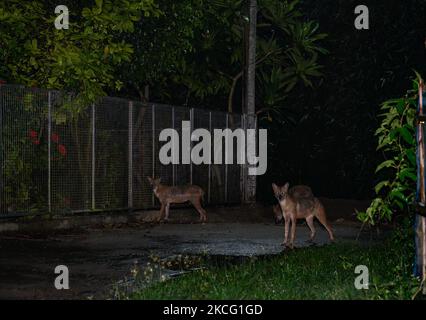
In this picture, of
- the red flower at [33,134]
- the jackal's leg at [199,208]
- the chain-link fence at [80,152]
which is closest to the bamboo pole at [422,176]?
the chain-link fence at [80,152]

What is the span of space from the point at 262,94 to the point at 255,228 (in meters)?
7.22

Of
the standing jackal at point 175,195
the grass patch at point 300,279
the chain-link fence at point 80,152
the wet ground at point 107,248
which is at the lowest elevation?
the wet ground at point 107,248

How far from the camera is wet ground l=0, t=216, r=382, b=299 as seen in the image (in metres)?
9.52

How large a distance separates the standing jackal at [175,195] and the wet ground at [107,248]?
33.1 inches

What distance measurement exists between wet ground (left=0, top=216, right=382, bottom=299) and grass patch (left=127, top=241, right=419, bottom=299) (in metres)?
0.93

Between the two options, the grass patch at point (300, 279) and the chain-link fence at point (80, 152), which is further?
the chain-link fence at point (80, 152)

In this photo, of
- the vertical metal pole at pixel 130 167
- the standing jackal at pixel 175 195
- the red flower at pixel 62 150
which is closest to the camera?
the red flower at pixel 62 150

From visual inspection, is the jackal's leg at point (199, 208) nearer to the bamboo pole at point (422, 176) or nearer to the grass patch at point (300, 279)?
the grass patch at point (300, 279)

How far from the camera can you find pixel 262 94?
23.5m

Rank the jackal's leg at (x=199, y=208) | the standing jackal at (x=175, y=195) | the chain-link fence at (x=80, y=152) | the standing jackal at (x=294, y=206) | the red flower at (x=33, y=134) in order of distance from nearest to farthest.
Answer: the standing jackal at (x=294, y=206)
the chain-link fence at (x=80, y=152)
the red flower at (x=33, y=134)
the standing jackal at (x=175, y=195)
the jackal's leg at (x=199, y=208)

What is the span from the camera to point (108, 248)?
515 inches

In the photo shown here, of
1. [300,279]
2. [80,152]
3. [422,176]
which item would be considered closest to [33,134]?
[80,152]

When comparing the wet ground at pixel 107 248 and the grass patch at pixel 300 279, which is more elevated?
the grass patch at pixel 300 279

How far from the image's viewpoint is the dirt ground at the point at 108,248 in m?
9.55
